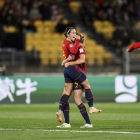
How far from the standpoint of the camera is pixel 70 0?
23297 mm

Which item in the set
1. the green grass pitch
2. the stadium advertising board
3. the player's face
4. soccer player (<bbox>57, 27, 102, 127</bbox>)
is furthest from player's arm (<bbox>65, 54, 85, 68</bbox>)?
the stadium advertising board

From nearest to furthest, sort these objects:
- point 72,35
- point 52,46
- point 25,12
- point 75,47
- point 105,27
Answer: point 75,47
point 72,35
point 52,46
point 25,12
point 105,27

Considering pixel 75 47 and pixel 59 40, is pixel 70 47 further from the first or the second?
pixel 59 40

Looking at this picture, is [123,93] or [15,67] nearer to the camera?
[123,93]

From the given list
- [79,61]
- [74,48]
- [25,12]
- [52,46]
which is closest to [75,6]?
[25,12]

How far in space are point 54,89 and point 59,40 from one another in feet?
21.2

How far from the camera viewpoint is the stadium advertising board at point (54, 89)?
13.6 meters

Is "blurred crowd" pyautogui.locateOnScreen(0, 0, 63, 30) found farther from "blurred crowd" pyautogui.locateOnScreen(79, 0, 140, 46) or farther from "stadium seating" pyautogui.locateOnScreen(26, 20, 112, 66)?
"blurred crowd" pyautogui.locateOnScreen(79, 0, 140, 46)

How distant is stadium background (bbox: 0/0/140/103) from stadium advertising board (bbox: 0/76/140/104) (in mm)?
34

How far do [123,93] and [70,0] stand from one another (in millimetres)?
10814

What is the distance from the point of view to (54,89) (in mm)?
13859

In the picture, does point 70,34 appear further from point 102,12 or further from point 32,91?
point 102,12

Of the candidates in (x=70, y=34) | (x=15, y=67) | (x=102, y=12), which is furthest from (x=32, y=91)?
(x=102, y=12)

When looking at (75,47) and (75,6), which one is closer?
(75,47)
